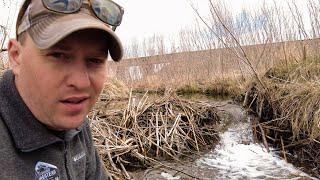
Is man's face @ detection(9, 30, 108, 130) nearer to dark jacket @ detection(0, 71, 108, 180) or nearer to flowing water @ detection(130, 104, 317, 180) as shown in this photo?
dark jacket @ detection(0, 71, 108, 180)

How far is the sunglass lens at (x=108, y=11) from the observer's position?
107cm

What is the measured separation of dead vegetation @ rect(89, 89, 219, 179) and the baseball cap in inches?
112

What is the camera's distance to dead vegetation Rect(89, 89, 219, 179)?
4207mm

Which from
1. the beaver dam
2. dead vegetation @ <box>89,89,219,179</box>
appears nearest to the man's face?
the beaver dam

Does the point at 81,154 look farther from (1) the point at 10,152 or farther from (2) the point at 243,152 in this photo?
(2) the point at 243,152

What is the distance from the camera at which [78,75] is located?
3.29 feet

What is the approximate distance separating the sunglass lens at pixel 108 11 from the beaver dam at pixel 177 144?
262 centimetres

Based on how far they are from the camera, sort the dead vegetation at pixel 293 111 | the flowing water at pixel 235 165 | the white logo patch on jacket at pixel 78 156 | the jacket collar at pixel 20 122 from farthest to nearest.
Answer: the dead vegetation at pixel 293 111 → the flowing water at pixel 235 165 → the white logo patch on jacket at pixel 78 156 → the jacket collar at pixel 20 122

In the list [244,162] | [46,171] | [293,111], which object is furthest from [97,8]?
[293,111]

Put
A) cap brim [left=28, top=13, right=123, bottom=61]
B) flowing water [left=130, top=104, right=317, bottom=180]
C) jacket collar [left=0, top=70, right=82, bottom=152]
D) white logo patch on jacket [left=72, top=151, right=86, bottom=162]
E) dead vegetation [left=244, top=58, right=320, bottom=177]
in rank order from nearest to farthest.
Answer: cap brim [left=28, top=13, right=123, bottom=61] → jacket collar [left=0, top=70, right=82, bottom=152] → white logo patch on jacket [left=72, top=151, right=86, bottom=162] → flowing water [left=130, top=104, right=317, bottom=180] → dead vegetation [left=244, top=58, right=320, bottom=177]

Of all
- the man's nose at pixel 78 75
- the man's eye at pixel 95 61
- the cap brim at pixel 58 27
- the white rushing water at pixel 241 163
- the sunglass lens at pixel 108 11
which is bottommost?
the white rushing water at pixel 241 163

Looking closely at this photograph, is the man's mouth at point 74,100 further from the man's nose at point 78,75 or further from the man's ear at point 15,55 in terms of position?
the man's ear at point 15,55

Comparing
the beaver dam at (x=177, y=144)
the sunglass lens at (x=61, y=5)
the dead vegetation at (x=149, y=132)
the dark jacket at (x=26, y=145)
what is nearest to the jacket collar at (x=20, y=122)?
the dark jacket at (x=26, y=145)

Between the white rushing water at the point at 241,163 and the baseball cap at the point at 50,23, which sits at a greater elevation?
the baseball cap at the point at 50,23
